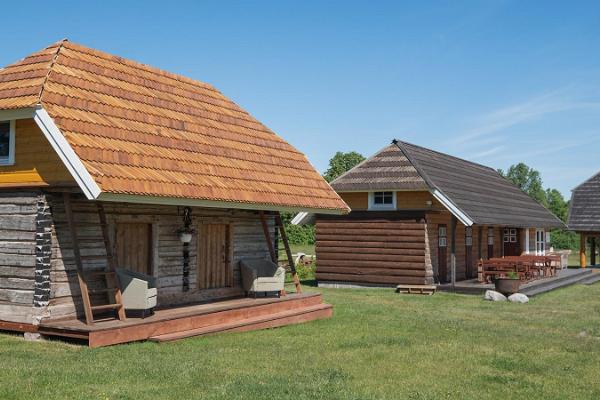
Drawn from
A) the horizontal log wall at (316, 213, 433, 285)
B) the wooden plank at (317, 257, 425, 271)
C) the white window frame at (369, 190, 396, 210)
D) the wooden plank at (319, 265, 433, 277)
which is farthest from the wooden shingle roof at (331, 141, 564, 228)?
the wooden plank at (319, 265, 433, 277)

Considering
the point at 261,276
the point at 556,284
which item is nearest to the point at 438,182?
the point at 556,284

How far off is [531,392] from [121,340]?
6291 millimetres

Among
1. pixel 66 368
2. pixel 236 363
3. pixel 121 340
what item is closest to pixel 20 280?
pixel 121 340

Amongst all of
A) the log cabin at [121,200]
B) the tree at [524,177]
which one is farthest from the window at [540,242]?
the tree at [524,177]

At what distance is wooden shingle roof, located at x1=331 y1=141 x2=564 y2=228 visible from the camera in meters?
22.3

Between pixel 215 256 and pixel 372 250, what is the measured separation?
29.8ft

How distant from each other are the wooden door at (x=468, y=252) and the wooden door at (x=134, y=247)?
49.9 ft

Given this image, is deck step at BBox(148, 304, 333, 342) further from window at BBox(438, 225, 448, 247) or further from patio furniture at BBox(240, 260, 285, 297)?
window at BBox(438, 225, 448, 247)

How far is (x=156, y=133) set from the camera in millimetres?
13367

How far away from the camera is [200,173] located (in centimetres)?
1325

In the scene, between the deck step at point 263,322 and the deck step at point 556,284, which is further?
the deck step at point 556,284

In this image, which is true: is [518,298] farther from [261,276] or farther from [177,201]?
[177,201]

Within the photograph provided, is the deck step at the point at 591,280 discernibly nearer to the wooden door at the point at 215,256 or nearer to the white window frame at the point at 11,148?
the wooden door at the point at 215,256

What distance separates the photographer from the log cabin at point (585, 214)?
113 feet
